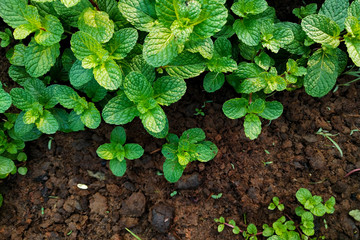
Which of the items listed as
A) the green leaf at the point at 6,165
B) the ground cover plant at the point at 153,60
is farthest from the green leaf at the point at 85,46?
the green leaf at the point at 6,165

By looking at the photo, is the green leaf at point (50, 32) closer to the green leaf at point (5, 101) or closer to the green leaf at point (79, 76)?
the green leaf at point (79, 76)

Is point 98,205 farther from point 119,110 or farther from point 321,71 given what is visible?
point 321,71

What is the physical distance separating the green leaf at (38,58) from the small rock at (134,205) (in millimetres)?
937

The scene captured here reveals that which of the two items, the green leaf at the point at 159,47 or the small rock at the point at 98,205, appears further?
the small rock at the point at 98,205

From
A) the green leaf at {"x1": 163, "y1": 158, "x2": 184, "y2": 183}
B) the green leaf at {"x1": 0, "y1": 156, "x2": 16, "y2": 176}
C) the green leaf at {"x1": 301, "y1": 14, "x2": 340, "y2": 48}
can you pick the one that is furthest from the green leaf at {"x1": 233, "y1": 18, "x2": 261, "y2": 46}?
the green leaf at {"x1": 0, "y1": 156, "x2": 16, "y2": 176}

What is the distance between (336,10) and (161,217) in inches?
63.2

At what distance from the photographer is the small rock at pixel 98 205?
2.04 meters

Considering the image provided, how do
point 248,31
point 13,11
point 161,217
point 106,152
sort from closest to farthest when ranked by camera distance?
1. point 13,11
2. point 248,31
3. point 106,152
4. point 161,217

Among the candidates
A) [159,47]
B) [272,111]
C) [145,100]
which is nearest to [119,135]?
[145,100]

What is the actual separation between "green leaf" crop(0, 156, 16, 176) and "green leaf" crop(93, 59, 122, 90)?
0.83 metres

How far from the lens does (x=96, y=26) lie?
1.67m

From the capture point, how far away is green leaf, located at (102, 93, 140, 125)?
172 centimetres

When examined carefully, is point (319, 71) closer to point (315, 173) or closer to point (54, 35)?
point (315, 173)

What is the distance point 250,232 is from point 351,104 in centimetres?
109
